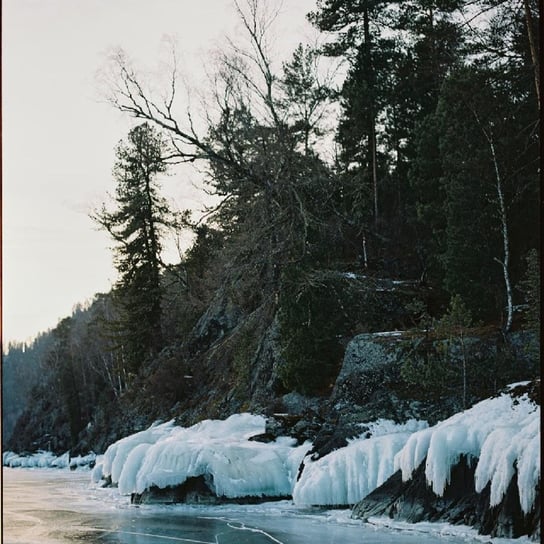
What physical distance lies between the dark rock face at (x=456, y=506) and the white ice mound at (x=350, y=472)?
3.01ft

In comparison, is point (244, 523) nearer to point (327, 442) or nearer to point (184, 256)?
point (327, 442)

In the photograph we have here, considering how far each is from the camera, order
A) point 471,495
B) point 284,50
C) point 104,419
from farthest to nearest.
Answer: point 104,419
point 284,50
point 471,495

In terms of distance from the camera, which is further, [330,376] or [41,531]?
[330,376]

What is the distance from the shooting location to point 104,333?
31750 mm

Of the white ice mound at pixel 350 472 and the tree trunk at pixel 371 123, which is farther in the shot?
the tree trunk at pixel 371 123

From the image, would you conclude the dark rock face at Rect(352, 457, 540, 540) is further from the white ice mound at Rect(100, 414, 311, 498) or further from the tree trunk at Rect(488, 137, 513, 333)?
the tree trunk at Rect(488, 137, 513, 333)

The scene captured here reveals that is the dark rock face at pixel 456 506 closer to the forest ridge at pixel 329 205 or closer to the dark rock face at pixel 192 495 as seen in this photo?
the forest ridge at pixel 329 205

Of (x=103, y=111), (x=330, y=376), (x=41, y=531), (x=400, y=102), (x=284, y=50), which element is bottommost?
(x=41, y=531)

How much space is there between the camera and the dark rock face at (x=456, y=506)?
302 inches

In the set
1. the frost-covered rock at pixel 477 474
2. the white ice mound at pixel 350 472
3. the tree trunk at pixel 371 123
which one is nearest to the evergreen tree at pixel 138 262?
the tree trunk at pixel 371 123

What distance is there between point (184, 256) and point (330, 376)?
404 cm

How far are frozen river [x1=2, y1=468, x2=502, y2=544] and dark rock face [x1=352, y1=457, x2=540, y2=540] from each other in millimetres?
252

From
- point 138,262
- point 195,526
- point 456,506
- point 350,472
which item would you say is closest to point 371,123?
point 138,262

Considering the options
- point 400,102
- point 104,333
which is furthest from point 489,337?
point 104,333
